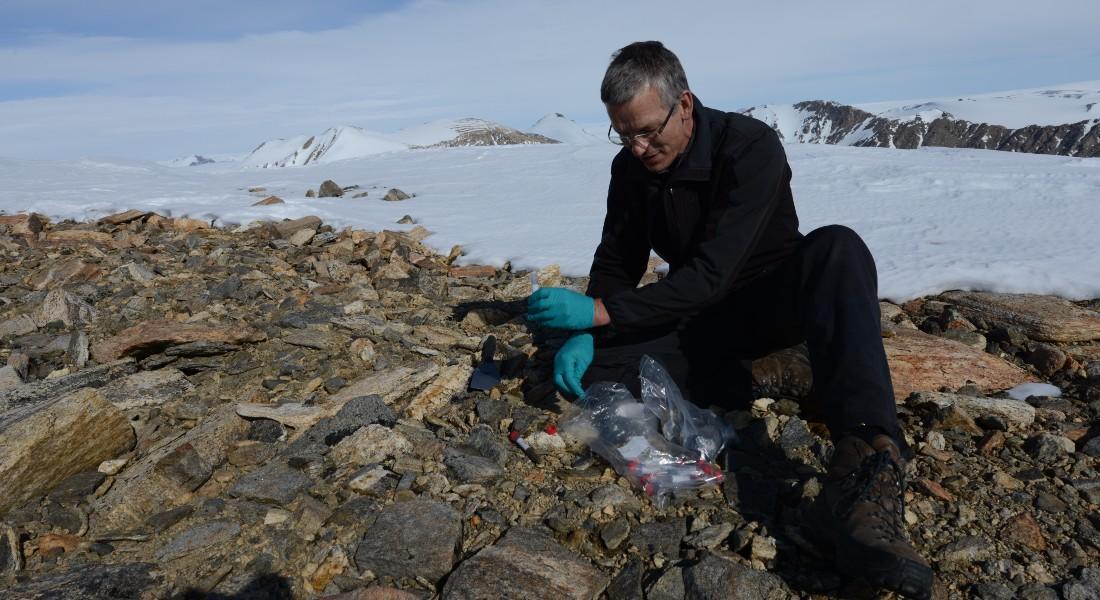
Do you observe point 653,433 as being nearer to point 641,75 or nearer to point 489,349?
point 489,349

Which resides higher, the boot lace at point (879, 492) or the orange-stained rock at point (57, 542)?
the boot lace at point (879, 492)

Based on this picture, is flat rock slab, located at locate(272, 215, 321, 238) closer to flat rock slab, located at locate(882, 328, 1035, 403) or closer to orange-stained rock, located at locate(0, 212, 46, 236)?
orange-stained rock, located at locate(0, 212, 46, 236)

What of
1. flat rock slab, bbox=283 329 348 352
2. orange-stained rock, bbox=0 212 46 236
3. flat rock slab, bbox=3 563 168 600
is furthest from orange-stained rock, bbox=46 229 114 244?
flat rock slab, bbox=3 563 168 600

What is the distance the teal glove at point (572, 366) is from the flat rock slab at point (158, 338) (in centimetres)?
205

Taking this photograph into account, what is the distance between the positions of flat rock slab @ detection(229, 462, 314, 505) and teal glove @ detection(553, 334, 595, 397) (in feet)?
4.16

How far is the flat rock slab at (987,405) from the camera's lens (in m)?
3.22

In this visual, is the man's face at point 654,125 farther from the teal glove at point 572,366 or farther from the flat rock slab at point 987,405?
the flat rock slab at point 987,405

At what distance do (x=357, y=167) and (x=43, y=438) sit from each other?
1273cm

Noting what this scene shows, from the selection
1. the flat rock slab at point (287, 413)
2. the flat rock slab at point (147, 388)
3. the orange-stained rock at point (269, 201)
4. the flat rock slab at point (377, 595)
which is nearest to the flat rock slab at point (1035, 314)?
the flat rock slab at point (377, 595)

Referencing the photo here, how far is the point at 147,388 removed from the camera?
375 centimetres

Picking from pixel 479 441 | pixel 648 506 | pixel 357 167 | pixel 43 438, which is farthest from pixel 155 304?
pixel 357 167

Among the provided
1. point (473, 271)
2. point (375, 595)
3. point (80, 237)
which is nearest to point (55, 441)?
point (375, 595)

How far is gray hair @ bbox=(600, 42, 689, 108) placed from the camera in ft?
10.2

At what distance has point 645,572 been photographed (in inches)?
96.2
